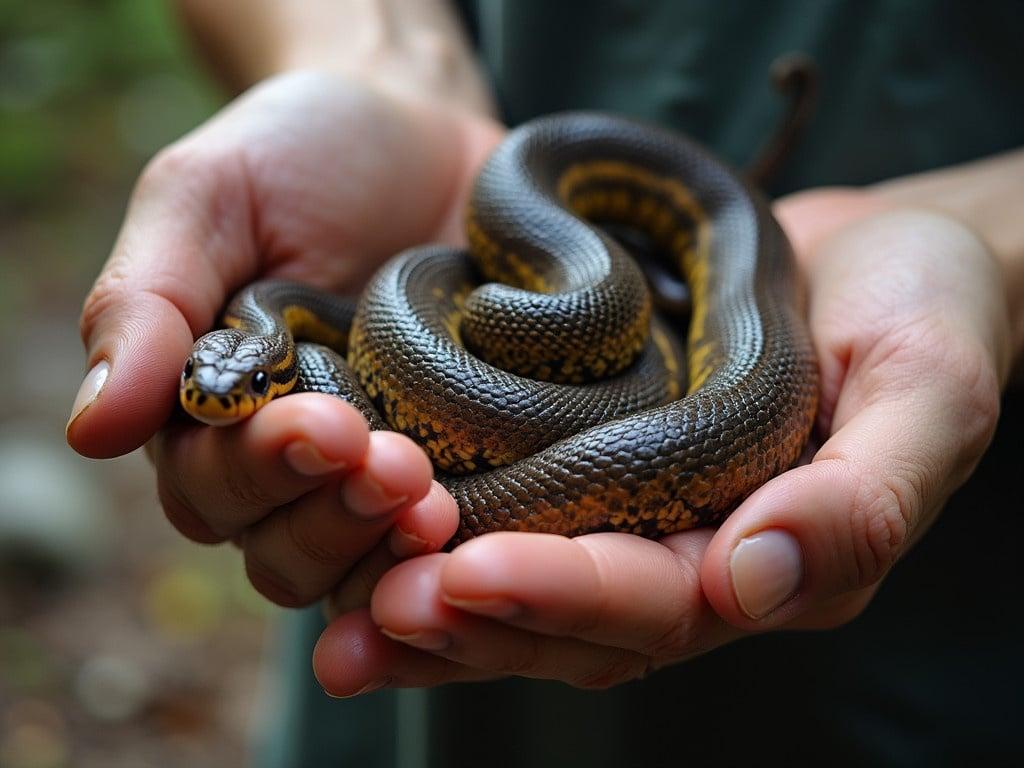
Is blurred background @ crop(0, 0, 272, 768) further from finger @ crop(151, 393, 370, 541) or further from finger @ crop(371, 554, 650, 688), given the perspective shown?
finger @ crop(371, 554, 650, 688)

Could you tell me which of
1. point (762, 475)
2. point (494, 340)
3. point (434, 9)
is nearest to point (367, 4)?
point (434, 9)

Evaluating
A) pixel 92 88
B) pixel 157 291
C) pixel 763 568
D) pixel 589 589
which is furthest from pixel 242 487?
pixel 92 88

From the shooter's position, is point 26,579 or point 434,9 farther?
point 26,579

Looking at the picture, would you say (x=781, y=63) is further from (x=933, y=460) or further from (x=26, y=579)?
(x=26, y=579)

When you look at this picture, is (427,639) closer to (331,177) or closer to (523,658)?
(523,658)

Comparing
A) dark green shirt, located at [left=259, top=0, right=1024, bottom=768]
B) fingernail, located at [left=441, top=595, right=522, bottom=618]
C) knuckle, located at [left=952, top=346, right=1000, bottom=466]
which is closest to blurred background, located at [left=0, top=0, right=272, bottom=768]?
dark green shirt, located at [left=259, top=0, right=1024, bottom=768]

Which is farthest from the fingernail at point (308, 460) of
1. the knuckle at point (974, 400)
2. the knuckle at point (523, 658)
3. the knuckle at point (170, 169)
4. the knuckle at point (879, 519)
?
the knuckle at point (974, 400)

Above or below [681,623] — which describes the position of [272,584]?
below
